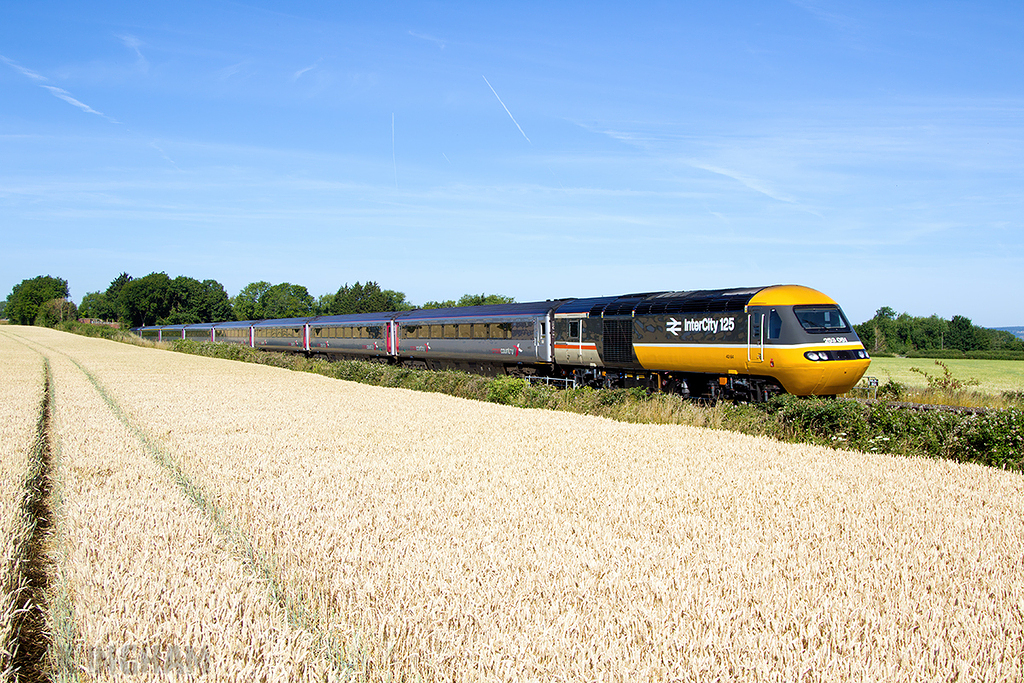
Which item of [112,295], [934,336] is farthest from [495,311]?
[112,295]

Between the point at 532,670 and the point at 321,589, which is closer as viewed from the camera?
the point at 532,670

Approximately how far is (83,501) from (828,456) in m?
10.0

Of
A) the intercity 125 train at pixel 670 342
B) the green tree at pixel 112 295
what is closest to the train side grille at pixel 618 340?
the intercity 125 train at pixel 670 342

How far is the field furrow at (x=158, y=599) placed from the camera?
3.82 metres

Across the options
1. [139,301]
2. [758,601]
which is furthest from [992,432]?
[139,301]

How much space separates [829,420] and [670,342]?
6590 millimetres

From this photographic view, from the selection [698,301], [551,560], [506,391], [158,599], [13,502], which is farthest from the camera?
[506,391]

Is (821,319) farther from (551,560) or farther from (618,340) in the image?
(551,560)

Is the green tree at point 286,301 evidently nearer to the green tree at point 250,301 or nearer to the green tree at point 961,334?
the green tree at point 250,301

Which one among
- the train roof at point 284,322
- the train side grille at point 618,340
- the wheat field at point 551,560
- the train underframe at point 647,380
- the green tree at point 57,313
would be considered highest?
the green tree at point 57,313

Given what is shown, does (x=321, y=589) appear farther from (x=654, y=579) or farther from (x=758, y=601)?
(x=758, y=601)

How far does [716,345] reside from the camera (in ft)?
58.5

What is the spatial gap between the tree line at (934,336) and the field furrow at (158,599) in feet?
186

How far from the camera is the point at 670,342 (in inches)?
755
